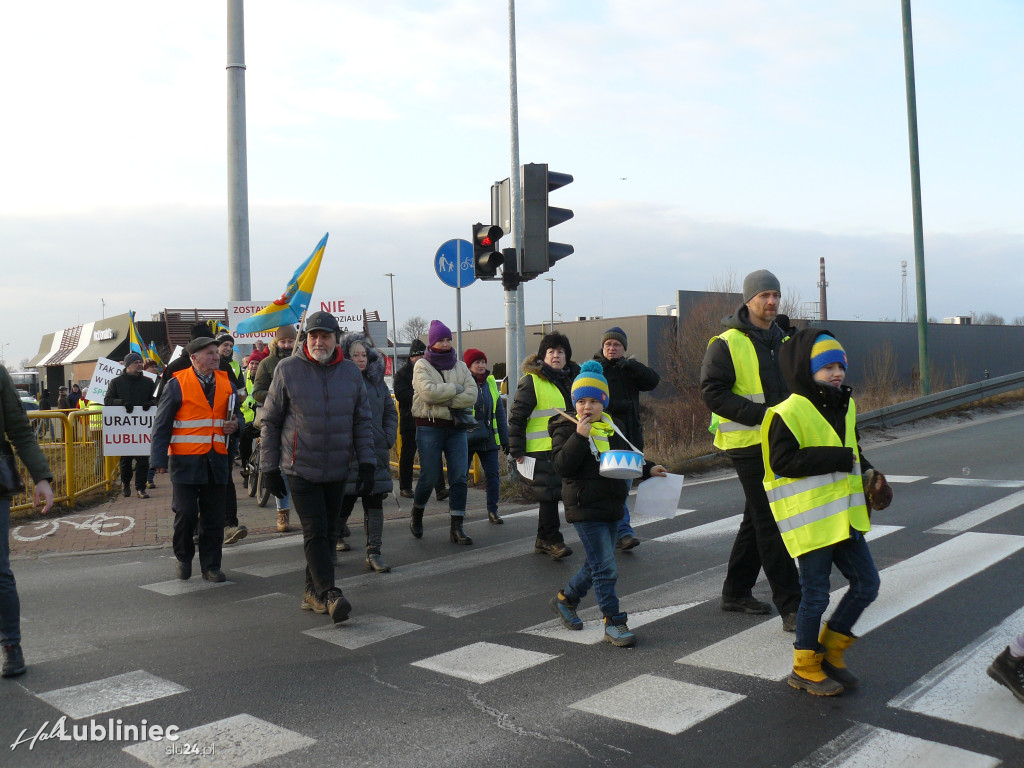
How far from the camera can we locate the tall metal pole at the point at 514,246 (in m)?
11.2

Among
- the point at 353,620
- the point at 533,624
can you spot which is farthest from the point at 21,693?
the point at 533,624

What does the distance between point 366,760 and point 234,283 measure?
964 cm

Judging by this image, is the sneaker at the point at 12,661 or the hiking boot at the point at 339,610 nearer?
the sneaker at the point at 12,661

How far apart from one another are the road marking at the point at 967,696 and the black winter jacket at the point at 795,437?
3.51ft

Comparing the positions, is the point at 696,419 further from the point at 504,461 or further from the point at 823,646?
the point at 823,646

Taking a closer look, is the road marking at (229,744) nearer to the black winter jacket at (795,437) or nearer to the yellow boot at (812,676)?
the yellow boot at (812,676)

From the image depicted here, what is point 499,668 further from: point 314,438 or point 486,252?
point 486,252

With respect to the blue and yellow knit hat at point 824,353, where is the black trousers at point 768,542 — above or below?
below

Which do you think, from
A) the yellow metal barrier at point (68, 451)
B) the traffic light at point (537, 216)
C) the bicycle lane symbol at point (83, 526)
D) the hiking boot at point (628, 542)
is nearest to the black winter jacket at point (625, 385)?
the hiking boot at point (628, 542)

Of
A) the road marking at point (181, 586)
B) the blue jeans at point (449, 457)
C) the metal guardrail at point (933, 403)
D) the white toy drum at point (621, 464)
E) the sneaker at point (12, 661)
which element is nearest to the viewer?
the sneaker at point (12, 661)

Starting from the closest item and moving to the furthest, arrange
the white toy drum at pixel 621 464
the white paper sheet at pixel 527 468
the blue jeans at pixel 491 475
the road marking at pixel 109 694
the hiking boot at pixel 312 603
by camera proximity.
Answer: the road marking at pixel 109 694 < the white toy drum at pixel 621 464 < the hiking boot at pixel 312 603 < the white paper sheet at pixel 527 468 < the blue jeans at pixel 491 475

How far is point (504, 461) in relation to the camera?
12.6 m

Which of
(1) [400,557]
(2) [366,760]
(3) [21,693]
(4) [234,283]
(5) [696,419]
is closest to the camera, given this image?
(2) [366,760]

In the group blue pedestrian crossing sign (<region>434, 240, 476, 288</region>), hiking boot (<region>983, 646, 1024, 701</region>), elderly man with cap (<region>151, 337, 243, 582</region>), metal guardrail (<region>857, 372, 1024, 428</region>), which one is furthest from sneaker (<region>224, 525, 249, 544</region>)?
metal guardrail (<region>857, 372, 1024, 428</region>)
